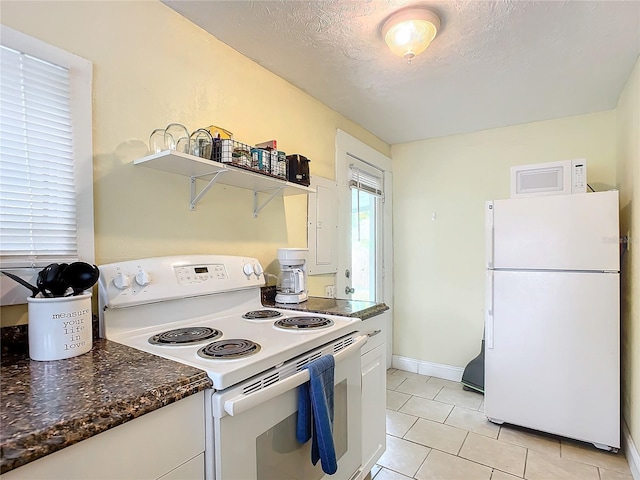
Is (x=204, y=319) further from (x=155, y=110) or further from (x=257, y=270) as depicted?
(x=155, y=110)

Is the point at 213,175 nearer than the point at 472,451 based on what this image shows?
Yes

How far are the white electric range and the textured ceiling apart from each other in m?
1.13

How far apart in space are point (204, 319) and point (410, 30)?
1.60 m

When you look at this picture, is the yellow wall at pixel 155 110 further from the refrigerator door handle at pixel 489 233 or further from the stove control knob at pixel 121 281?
the refrigerator door handle at pixel 489 233

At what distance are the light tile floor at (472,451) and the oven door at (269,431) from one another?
78 centimetres

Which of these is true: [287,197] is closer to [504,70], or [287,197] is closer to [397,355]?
[504,70]

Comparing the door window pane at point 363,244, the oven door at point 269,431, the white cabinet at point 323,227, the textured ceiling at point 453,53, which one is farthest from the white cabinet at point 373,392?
the textured ceiling at point 453,53

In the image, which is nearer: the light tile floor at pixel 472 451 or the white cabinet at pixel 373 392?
the white cabinet at pixel 373 392

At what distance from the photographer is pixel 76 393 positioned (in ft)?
2.53

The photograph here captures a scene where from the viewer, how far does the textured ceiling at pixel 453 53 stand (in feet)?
5.04

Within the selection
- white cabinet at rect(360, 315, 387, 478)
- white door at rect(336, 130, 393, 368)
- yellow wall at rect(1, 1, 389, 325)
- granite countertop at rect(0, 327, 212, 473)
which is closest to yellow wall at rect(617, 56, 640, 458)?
white cabinet at rect(360, 315, 387, 478)

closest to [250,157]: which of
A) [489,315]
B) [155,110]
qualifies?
[155,110]

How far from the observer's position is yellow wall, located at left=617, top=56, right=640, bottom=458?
1.96 metres

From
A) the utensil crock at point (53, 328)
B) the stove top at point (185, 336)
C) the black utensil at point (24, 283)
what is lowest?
the stove top at point (185, 336)
